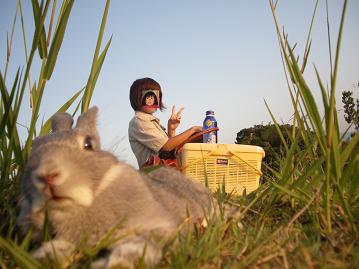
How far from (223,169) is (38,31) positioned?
3665mm

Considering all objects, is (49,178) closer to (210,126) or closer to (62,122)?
(62,122)

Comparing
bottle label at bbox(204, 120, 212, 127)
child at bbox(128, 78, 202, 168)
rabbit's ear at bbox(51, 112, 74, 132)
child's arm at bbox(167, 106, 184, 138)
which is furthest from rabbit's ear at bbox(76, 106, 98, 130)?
child's arm at bbox(167, 106, 184, 138)

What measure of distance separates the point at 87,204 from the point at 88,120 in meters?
0.54

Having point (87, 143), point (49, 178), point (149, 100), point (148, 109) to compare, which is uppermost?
point (149, 100)

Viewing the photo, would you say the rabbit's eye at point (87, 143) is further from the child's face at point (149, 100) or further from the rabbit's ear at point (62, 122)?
the child's face at point (149, 100)

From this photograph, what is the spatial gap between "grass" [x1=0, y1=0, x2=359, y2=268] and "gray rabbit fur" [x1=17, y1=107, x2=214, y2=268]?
7 cm

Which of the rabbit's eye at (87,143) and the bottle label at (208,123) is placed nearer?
the rabbit's eye at (87,143)

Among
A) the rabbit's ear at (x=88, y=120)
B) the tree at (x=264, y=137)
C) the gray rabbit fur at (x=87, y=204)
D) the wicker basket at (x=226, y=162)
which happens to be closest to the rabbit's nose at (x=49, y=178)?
the gray rabbit fur at (x=87, y=204)

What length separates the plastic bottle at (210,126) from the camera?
540 cm

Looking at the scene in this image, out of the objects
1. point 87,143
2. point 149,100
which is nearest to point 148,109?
point 149,100

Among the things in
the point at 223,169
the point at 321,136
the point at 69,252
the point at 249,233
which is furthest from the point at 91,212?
the point at 223,169

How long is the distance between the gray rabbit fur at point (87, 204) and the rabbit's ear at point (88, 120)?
2.6 inches

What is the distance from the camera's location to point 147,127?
18.3 feet

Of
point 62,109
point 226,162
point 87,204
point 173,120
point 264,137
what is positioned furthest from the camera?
point 264,137
